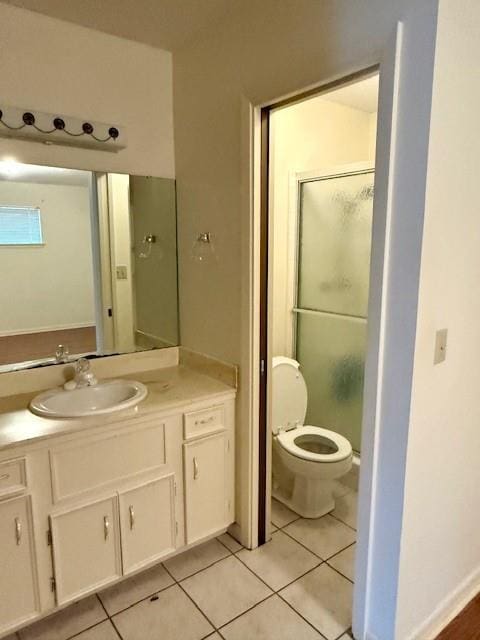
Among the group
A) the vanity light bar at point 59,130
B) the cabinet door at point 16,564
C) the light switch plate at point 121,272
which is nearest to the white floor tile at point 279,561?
the cabinet door at point 16,564

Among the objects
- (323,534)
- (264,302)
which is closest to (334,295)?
(264,302)

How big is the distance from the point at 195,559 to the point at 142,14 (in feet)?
7.90

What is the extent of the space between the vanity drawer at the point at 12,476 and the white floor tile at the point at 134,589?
67cm

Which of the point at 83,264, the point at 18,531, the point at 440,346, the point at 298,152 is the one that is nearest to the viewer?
the point at 440,346

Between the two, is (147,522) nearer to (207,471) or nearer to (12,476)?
(207,471)

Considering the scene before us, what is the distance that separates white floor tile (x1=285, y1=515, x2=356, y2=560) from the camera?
6.91 feet

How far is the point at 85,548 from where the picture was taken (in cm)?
167

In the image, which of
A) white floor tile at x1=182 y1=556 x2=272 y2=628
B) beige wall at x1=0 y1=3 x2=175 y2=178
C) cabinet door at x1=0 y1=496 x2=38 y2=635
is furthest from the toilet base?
beige wall at x1=0 y1=3 x2=175 y2=178

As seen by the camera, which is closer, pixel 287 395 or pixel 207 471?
pixel 207 471

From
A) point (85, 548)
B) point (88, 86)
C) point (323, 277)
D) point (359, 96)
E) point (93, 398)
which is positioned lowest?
point (85, 548)

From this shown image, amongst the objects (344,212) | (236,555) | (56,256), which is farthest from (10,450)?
(344,212)

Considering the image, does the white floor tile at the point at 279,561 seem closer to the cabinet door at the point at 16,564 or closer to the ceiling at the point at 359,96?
the cabinet door at the point at 16,564

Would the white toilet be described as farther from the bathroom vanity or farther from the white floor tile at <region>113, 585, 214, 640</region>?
the white floor tile at <region>113, 585, 214, 640</region>

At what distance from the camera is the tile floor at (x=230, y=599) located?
163 centimetres
